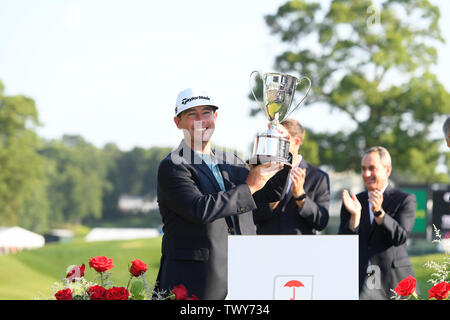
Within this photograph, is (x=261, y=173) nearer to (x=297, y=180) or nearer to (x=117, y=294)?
(x=117, y=294)

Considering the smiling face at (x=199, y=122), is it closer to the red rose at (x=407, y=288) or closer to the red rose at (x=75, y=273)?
the red rose at (x=75, y=273)

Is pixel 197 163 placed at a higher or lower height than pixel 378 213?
higher

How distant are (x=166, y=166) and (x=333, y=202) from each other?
35619 mm

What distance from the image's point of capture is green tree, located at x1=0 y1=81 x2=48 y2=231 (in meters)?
34.9

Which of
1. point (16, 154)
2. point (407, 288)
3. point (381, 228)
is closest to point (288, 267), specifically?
point (407, 288)

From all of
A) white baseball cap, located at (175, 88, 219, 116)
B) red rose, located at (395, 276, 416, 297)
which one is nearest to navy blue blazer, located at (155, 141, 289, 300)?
white baseball cap, located at (175, 88, 219, 116)

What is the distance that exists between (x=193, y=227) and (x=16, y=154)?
33871 millimetres

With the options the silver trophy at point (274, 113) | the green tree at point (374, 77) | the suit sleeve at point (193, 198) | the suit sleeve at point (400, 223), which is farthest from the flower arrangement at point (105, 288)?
→ the green tree at point (374, 77)

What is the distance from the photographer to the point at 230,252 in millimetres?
2025

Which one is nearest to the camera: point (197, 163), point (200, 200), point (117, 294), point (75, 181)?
point (117, 294)

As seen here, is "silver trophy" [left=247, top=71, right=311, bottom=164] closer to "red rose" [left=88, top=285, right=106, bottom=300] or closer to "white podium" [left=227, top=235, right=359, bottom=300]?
"white podium" [left=227, top=235, right=359, bottom=300]

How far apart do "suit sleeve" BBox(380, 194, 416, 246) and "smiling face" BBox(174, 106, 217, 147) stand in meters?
1.54

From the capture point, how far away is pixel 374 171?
4.28 m
